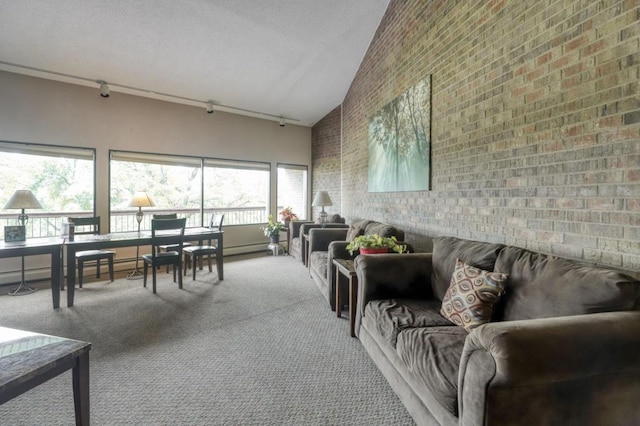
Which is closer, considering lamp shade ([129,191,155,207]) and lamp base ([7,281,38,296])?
lamp base ([7,281,38,296])

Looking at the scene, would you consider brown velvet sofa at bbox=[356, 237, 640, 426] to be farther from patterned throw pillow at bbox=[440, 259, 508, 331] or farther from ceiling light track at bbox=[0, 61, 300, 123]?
ceiling light track at bbox=[0, 61, 300, 123]

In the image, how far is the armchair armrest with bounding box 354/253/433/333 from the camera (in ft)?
7.43

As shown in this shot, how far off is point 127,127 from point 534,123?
5.62 m

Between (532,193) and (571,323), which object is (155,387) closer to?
(571,323)

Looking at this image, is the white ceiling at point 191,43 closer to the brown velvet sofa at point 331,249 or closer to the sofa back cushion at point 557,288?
the brown velvet sofa at point 331,249

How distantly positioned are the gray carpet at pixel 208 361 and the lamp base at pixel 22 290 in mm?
180

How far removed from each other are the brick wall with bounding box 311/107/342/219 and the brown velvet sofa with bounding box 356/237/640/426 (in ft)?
14.4

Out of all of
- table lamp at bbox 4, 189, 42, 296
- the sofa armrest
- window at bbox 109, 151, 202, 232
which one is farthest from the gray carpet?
window at bbox 109, 151, 202, 232

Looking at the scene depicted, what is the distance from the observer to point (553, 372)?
3.35ft

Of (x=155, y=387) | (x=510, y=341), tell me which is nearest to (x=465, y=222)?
(x=510, y=341)

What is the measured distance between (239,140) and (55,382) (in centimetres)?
501

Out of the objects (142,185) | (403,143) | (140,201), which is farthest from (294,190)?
(403,143)

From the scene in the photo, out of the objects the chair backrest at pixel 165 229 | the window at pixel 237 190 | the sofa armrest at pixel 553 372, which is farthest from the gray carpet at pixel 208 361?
the window at pixel 237 190

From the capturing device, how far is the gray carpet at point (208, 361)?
165cm
